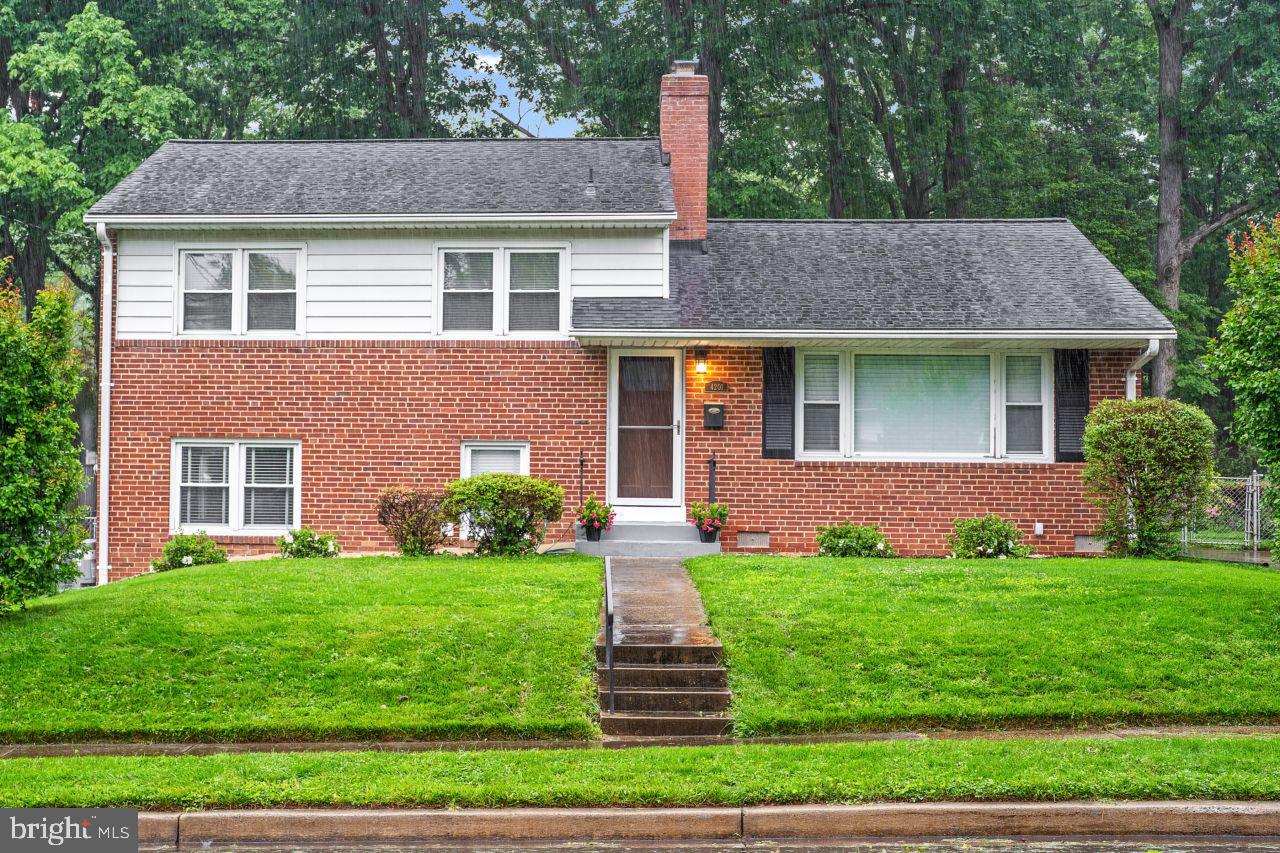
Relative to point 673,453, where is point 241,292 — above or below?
above

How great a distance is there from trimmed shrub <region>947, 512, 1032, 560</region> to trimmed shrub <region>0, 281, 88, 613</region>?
9955 mm

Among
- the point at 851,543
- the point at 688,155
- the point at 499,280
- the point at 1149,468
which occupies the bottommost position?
the point at 851,543

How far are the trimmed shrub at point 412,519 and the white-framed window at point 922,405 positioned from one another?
197 inches

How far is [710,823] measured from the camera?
6102 millimetres

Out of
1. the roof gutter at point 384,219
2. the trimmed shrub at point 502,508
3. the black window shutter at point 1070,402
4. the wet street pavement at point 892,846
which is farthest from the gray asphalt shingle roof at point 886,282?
the wet street pavement at point 892,846

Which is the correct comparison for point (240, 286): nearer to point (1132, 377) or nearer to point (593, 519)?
point (593, 519)

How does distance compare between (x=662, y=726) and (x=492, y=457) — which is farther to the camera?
(x=492, y=457)

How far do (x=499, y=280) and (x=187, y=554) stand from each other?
18.0 feet

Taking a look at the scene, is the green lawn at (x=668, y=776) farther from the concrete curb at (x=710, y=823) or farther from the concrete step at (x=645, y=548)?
the concrete step at (x=645, y=548)

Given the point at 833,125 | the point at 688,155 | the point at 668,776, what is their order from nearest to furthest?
1. the point at 668,776
2. the point at 688,155
3. the point at 833,125

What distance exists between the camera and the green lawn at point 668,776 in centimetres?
625

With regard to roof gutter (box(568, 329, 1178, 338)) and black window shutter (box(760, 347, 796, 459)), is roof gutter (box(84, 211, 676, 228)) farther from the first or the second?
black window shutter (box(760, 347, 796, 459))

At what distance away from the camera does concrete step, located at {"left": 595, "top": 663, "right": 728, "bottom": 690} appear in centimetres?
852

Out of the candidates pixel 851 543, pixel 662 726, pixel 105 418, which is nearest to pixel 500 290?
pixel 105 418
